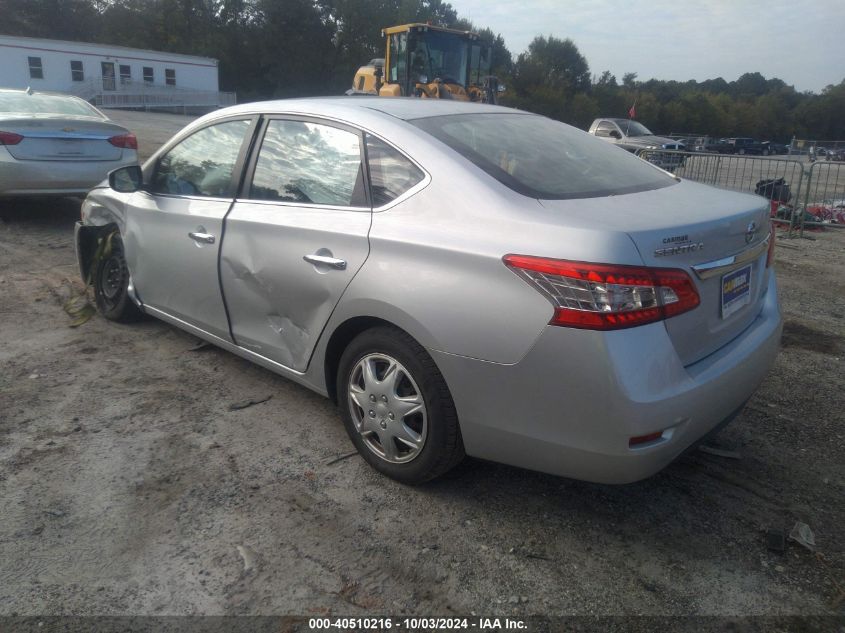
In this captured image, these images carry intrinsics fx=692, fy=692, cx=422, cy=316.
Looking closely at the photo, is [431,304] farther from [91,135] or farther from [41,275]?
[91,135]

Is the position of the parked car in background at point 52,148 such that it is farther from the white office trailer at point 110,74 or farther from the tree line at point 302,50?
the tree line at point 302,50

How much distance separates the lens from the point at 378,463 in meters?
3.15

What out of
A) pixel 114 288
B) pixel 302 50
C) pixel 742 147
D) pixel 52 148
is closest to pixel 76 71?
pixel 302 50

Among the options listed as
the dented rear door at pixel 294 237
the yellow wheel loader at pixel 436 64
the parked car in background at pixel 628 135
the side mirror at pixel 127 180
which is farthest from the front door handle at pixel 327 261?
the parked car in background at pixel 628 135

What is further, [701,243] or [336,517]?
[336,517]

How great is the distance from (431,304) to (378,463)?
87 centimetres

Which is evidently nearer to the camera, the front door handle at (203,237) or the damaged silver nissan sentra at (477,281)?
the damaged silver nissan sentra at (477,281)

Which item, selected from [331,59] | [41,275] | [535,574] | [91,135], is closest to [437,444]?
[535,574]

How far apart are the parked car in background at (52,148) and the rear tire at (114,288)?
3.23 meters

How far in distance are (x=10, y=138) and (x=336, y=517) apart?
6.68m

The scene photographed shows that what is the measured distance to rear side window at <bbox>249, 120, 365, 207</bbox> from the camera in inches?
128

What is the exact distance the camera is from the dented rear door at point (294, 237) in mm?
3158

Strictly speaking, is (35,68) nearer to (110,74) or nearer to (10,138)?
(110,74)

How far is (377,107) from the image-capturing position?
3447mm
